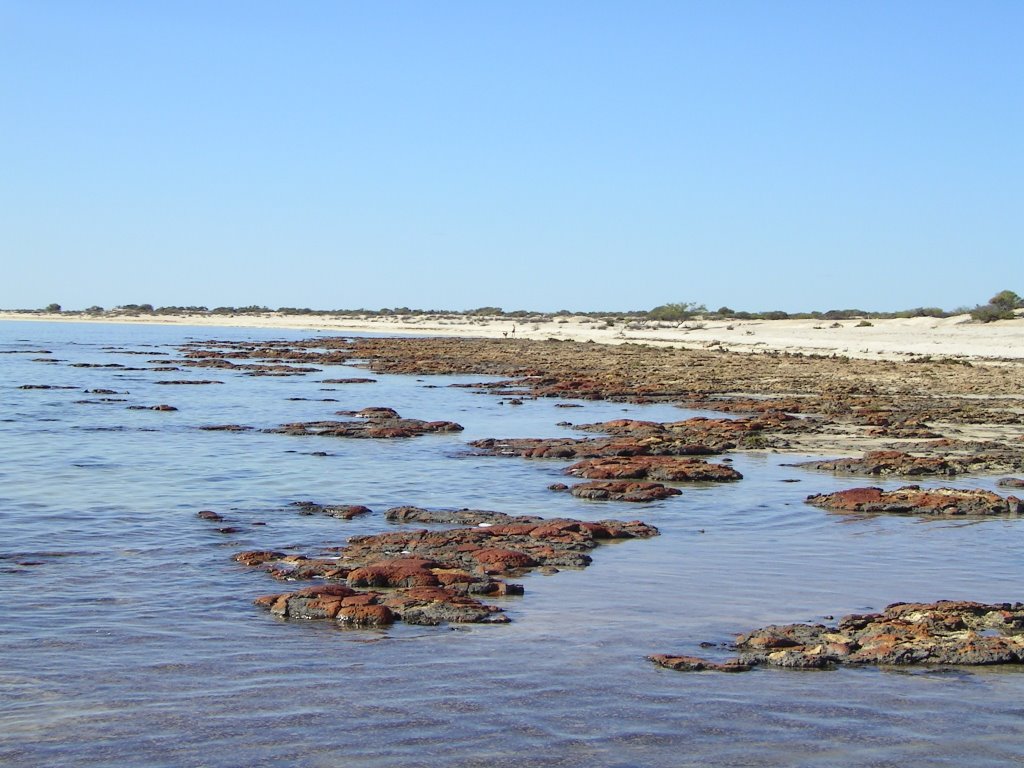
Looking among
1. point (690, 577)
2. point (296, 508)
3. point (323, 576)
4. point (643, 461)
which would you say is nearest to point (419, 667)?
point (323, 576)

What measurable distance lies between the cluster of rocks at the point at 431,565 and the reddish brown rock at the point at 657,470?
371 cm

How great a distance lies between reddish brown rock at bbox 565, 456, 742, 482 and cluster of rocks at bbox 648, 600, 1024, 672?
759 cm

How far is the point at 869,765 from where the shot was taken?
557cm

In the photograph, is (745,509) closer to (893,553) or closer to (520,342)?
(893,553)

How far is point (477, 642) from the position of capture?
7734mm

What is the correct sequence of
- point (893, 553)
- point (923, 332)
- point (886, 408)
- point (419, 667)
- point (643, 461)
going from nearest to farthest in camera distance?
point (419, 667) → point (893, 553) → point (643, 461) → point (886, 408) → point (923, 332)

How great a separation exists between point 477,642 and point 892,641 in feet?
8.90

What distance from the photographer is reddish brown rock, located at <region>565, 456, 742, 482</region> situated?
15.9m

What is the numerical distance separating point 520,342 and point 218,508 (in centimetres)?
5175

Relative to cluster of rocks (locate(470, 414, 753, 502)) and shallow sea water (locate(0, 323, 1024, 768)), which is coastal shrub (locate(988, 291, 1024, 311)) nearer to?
cluster of rocks (locate(470, 414, 753, 502))

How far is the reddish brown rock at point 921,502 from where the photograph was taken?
42.4 feet

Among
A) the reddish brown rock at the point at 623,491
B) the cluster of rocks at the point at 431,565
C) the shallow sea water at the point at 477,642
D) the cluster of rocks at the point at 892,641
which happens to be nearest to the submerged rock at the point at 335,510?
the shallow sea water at the point at 477,642

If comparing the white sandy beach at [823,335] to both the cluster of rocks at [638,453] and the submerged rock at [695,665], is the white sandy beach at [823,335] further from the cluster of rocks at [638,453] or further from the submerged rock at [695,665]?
the submerged rock at [695,665]

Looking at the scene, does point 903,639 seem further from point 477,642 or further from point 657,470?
point 657,470
